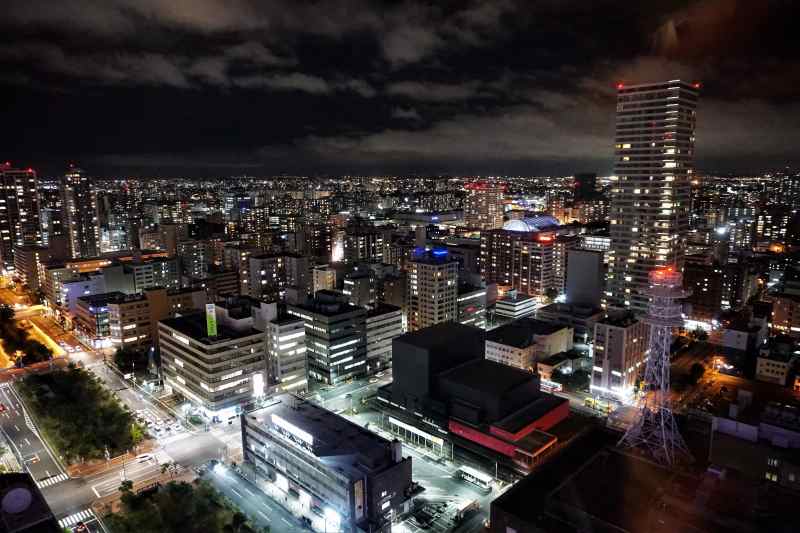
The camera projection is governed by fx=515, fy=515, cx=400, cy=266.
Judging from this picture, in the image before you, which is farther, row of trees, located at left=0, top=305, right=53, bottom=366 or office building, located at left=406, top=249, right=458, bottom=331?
office building, located at left=406, top=249, right=458, bottom=331

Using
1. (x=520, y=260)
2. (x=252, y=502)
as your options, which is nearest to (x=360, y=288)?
(x=520, y=260)

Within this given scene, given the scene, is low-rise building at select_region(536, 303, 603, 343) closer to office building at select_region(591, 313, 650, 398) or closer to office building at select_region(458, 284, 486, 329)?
office building at select_region(458, 284, 486, 329)

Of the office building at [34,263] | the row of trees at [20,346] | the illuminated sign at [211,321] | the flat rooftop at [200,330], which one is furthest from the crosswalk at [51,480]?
the office building at [34,263]

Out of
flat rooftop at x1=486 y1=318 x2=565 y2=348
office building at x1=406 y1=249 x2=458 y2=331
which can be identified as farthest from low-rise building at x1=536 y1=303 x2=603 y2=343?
office building at x1=406 y1=249 x2=458 y2=331

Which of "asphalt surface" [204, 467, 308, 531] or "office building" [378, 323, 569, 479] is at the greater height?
"office building" [378, 323, 569, 479]

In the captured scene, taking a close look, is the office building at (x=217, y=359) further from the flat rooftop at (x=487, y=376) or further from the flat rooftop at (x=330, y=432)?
the flat rooftop at (x=487, y=376)

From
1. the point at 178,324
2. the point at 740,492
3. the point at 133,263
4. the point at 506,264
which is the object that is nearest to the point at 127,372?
the point at 178,324

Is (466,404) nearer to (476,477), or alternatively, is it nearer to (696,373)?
(476,477)
